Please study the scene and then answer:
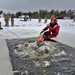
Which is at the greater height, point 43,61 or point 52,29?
point 52,29

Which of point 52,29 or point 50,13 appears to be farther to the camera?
point 50,13

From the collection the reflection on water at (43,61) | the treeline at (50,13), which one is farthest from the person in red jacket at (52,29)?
the treeline at (50,13)

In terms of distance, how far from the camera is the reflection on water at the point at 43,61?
7.32 meters

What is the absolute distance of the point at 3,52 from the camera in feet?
33.9

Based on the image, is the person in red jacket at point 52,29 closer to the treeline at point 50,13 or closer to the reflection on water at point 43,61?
the reflection on water at point 43,61

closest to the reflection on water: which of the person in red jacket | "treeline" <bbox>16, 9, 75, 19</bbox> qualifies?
the person in red jacket

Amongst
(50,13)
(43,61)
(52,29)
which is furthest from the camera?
(50,13)

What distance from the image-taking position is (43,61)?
847cm

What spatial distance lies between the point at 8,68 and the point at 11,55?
192cm

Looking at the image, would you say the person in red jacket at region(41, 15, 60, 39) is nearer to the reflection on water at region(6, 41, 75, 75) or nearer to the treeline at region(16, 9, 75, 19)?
the reflection on water at region(6, 41, 75, 75)

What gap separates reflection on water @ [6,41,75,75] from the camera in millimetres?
7321

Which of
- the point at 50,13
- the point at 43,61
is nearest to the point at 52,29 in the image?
the point at 43,61

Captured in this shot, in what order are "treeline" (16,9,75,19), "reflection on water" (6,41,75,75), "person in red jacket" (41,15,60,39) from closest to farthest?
"reflection on water" (6,41,75,75)
"person in red jacket" (41,15,60,39)
"treeline" (16,9,75,19)

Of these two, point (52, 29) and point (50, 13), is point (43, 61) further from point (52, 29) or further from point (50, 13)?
point (50, 13)
